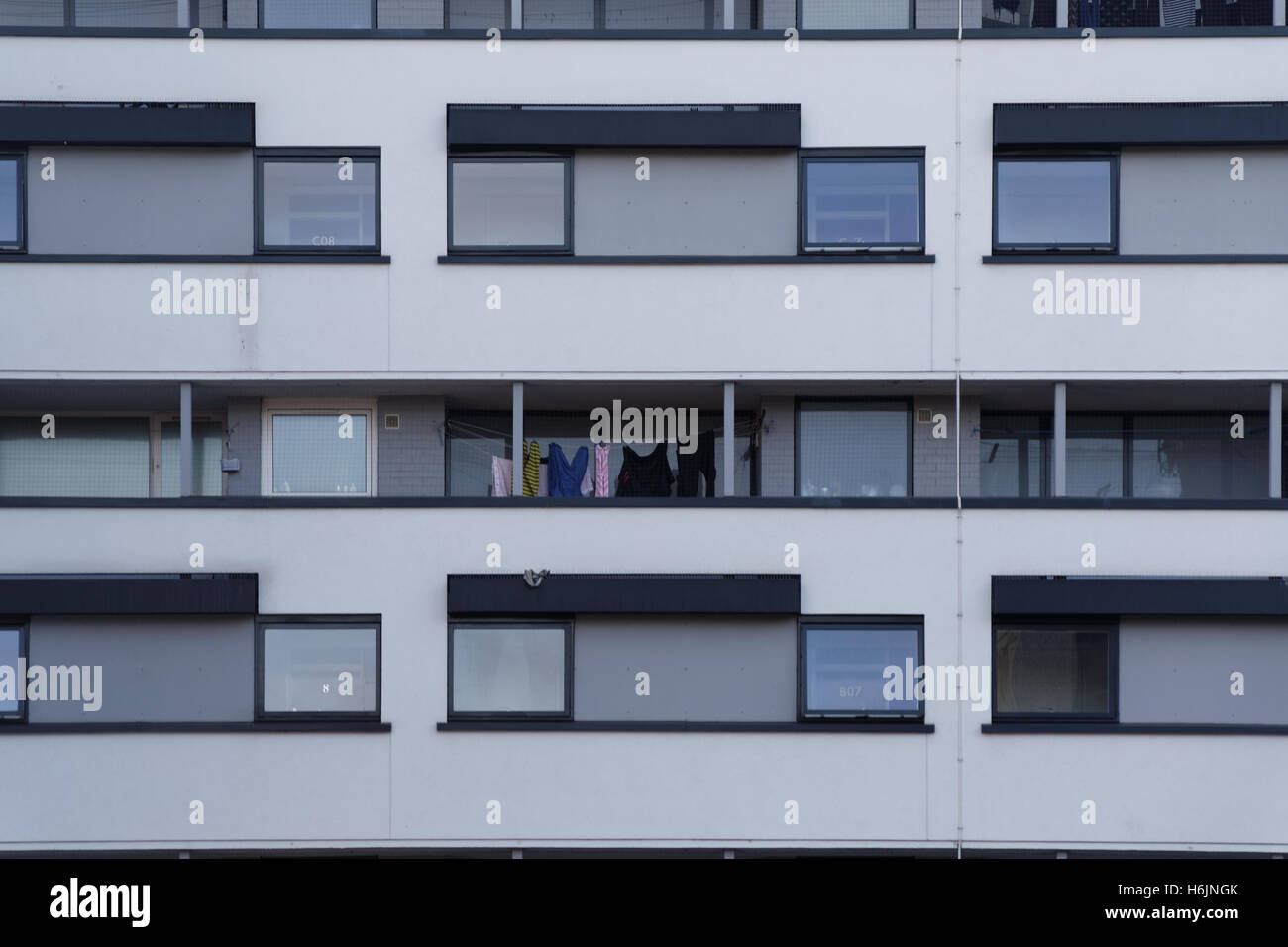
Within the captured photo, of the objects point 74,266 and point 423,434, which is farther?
point 423,434

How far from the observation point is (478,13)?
15.6 metres

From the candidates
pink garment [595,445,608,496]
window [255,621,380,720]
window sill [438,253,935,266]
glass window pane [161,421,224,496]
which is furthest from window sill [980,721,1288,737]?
glass window pane [161,421,224,496]

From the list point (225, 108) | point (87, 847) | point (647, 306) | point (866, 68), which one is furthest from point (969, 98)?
point (87, 847)

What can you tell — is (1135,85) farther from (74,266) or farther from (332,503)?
(74,266)

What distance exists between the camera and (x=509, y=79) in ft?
47.5

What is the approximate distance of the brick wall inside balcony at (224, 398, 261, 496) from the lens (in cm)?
1523

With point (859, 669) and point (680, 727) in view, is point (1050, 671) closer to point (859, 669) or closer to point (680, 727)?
point (859, 669)

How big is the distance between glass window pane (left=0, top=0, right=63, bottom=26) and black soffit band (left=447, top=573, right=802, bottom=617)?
815 centimetres

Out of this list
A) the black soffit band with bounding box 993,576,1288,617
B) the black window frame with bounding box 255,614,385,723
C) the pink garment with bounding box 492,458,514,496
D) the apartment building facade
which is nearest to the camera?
the black soffit band with bounding box 993,576,1288,617

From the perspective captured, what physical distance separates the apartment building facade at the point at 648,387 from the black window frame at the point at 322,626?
56 millimetres

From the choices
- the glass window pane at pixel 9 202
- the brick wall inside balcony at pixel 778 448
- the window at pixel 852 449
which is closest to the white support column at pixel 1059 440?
the window at pixel 852 449

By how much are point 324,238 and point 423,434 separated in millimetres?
2400

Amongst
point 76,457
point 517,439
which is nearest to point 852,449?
point 517,439

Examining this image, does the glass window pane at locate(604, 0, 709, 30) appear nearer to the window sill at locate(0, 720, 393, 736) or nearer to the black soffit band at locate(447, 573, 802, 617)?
the black soffit band at locate(447, 573, 802, 617)
